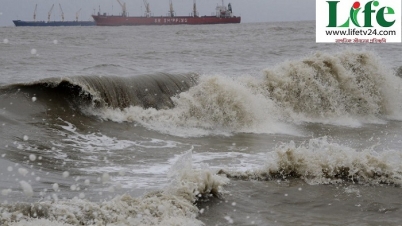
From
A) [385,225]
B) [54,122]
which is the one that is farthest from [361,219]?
[54,122]

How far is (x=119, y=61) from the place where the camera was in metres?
19.9

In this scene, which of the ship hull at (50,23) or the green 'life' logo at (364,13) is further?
the ship hull at (50,23)

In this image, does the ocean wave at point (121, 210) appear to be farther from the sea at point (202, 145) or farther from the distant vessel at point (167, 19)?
the distant vessel at point (167, 19)

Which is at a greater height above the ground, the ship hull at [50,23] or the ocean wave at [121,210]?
the ship hull at [50,23]

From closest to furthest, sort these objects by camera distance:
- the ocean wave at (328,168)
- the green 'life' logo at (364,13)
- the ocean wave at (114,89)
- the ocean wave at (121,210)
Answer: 1. the ocean wave at (121,210)
2. the ocean wave at (328,168)
3. the ocean wave at (114,89)
4. the green 'life' logo at (364,13)

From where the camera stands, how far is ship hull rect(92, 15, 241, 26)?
7062 cm

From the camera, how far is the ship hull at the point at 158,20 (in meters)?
70.6

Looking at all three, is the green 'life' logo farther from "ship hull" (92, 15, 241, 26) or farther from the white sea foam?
"ship hull" (92, 15, 241, 26)

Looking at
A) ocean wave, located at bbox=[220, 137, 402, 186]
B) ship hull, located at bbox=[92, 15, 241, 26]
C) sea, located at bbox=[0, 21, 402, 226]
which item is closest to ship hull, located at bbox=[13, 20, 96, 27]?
ship hull, located at bbox=[92, 15, 241, 26]

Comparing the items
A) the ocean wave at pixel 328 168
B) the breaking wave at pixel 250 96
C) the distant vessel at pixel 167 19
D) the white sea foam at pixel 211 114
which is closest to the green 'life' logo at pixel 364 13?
the breaking wave at pixel 250 96

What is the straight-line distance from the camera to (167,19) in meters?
76.5

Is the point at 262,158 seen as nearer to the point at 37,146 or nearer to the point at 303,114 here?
the point at 37,146

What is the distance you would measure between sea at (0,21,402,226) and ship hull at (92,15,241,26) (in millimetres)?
53182

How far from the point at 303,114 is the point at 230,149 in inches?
187
